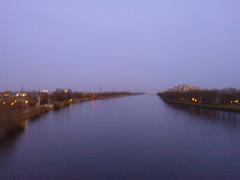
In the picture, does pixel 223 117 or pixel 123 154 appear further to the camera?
pixel 223 117

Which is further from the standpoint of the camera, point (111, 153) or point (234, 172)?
point (111, 153)

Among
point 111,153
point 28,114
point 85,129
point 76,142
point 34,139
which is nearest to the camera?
point 111,153

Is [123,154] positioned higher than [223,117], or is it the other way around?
[223,117]

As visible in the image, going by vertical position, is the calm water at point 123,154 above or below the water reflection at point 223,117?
below

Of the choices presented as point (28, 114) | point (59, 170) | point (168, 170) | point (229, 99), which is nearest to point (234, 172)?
point (168, 170)

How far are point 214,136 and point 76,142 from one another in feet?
15.7

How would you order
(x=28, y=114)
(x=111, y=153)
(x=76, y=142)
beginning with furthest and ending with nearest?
(x=28, y=114), (x=76, y=142), (x=111, y=153)

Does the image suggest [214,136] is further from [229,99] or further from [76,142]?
[229,99]

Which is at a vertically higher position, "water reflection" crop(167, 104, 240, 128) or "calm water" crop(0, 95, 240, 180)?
"water reflection" crop(167, 104, 240, 128)

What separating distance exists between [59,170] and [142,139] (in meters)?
4.58

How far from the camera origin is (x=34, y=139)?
13.3m

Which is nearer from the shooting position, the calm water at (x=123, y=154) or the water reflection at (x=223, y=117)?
the calm water at (x=123, y=154)

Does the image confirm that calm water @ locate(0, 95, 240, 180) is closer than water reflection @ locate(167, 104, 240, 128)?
Yes

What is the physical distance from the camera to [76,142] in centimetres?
1240
